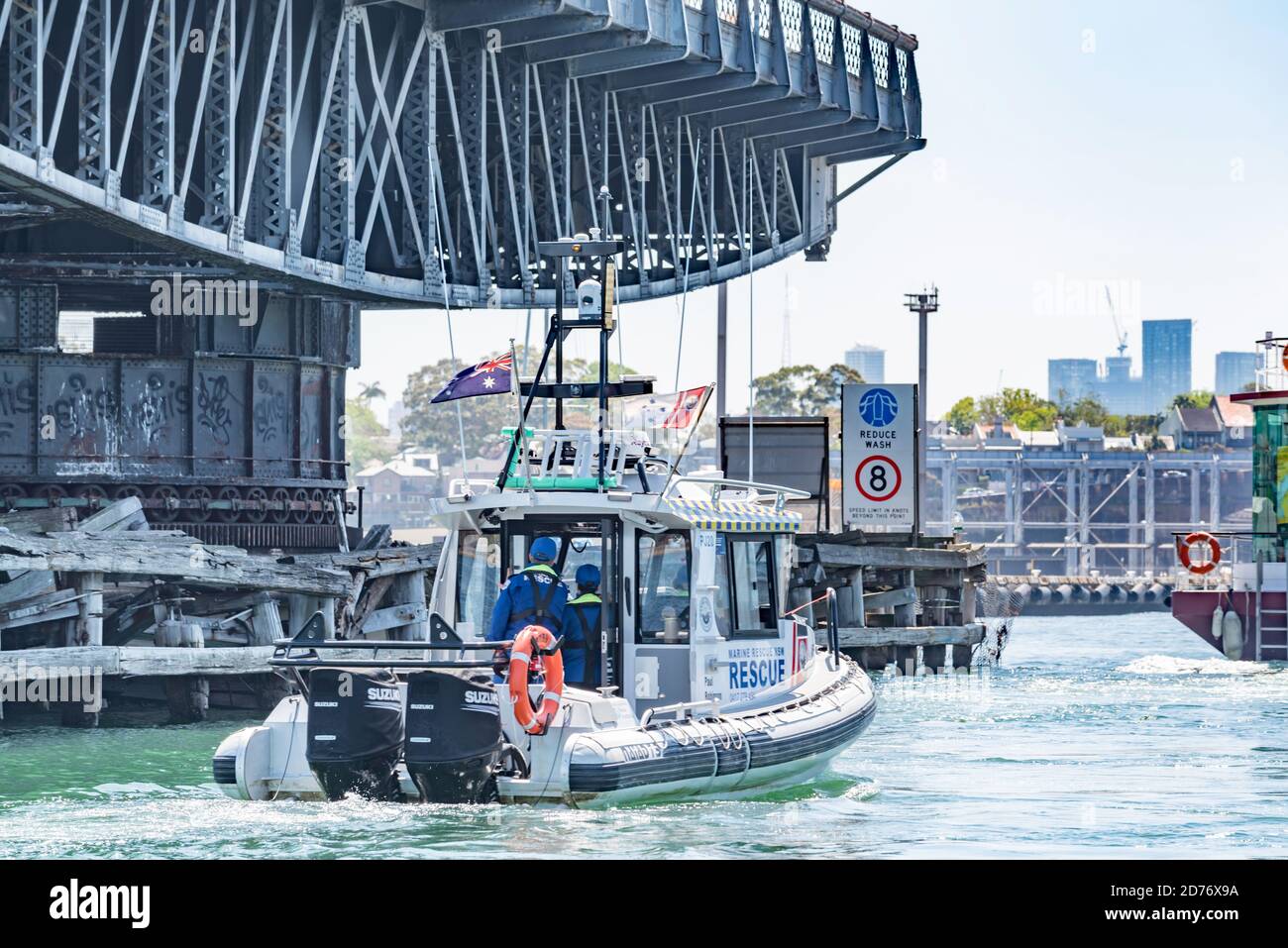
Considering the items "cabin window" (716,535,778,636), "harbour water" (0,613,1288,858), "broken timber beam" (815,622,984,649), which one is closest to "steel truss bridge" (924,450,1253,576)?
"broken timber beam" (815,622,984,649)

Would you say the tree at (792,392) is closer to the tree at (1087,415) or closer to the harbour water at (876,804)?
the tree at (1087,415)

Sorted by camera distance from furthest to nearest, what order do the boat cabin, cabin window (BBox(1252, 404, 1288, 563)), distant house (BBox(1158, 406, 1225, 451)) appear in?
distant house (BBox(1158, 406, 1225, 451)) < cabin window (BBox(1252, 404, 1288, 563)) < the boat cabin

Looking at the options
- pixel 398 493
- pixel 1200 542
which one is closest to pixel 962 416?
pixel 398 493

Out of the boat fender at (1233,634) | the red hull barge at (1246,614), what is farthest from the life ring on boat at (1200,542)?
the boat fender at (1233,634)

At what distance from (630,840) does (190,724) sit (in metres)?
14.4

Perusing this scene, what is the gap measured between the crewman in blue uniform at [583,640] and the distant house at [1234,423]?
139 metres

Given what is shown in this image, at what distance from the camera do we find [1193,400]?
17925cm

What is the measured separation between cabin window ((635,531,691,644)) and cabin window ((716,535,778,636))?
1.92 ft

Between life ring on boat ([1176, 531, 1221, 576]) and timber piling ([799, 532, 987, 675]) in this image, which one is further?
life ring on boat ([1176, 531, 1221, 576])

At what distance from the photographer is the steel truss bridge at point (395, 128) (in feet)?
110

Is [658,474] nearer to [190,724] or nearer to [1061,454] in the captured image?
[190,724]

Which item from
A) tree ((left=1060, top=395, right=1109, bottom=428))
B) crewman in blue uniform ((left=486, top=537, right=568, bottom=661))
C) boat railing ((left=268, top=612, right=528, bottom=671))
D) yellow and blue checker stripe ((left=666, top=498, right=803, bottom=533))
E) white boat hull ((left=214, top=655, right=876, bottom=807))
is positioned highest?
A: tree ((left=1060, top=395, right=1109, bottom=428))

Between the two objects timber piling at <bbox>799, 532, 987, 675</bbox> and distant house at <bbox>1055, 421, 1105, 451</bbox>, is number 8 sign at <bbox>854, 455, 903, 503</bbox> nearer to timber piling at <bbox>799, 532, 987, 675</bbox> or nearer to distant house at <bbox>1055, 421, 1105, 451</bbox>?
timber piling at <bbox>799, 532, 987, 675</bbox>

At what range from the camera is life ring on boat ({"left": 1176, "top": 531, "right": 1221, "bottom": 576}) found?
47781mm
